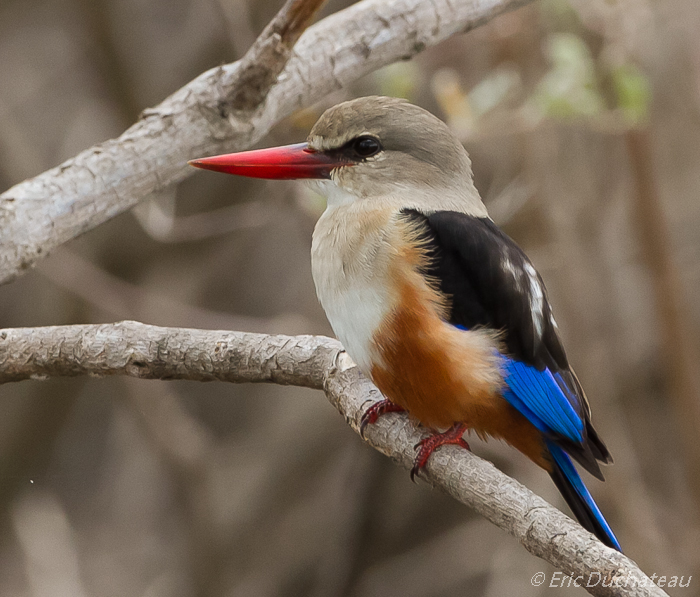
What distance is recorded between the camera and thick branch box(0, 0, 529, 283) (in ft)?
7.61

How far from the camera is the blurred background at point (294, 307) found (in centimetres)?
411

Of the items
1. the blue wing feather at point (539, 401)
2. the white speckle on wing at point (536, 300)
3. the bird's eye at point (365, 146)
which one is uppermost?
the bird's eye at point (365, 146)

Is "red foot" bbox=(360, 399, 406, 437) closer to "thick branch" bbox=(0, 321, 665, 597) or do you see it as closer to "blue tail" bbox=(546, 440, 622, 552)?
"thick branch" bbox=(0, 321, 665, 597)

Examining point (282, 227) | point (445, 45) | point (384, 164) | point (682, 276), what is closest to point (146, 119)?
point (384, 164)

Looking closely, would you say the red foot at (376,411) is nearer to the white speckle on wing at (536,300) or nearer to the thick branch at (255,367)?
the thick branch at (255,367)

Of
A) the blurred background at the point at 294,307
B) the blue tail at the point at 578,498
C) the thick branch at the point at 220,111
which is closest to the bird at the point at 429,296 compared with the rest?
the blue tail at the point at 578,498

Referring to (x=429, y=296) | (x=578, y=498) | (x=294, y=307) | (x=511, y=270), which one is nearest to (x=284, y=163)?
(x=429, y=296)

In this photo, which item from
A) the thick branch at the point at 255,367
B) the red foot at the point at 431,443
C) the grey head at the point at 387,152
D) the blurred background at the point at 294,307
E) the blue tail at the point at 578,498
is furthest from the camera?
the blurred background at the point at 294,307

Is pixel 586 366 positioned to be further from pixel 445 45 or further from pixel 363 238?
pixel 363 238

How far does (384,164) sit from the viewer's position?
96.3 inches

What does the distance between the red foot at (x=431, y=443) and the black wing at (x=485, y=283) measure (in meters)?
0.26

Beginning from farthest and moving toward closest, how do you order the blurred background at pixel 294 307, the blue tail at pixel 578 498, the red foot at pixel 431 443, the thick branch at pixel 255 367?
1. the blurred background at pixel 294 307
2. the blue tail at pixel 578 498
3. the red foot at pixel 431 443
4. the thick branch at pixel 255 367

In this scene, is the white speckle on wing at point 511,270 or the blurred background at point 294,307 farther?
the blurred background at point 294,307

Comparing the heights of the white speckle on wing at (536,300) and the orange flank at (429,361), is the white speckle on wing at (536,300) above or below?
above
